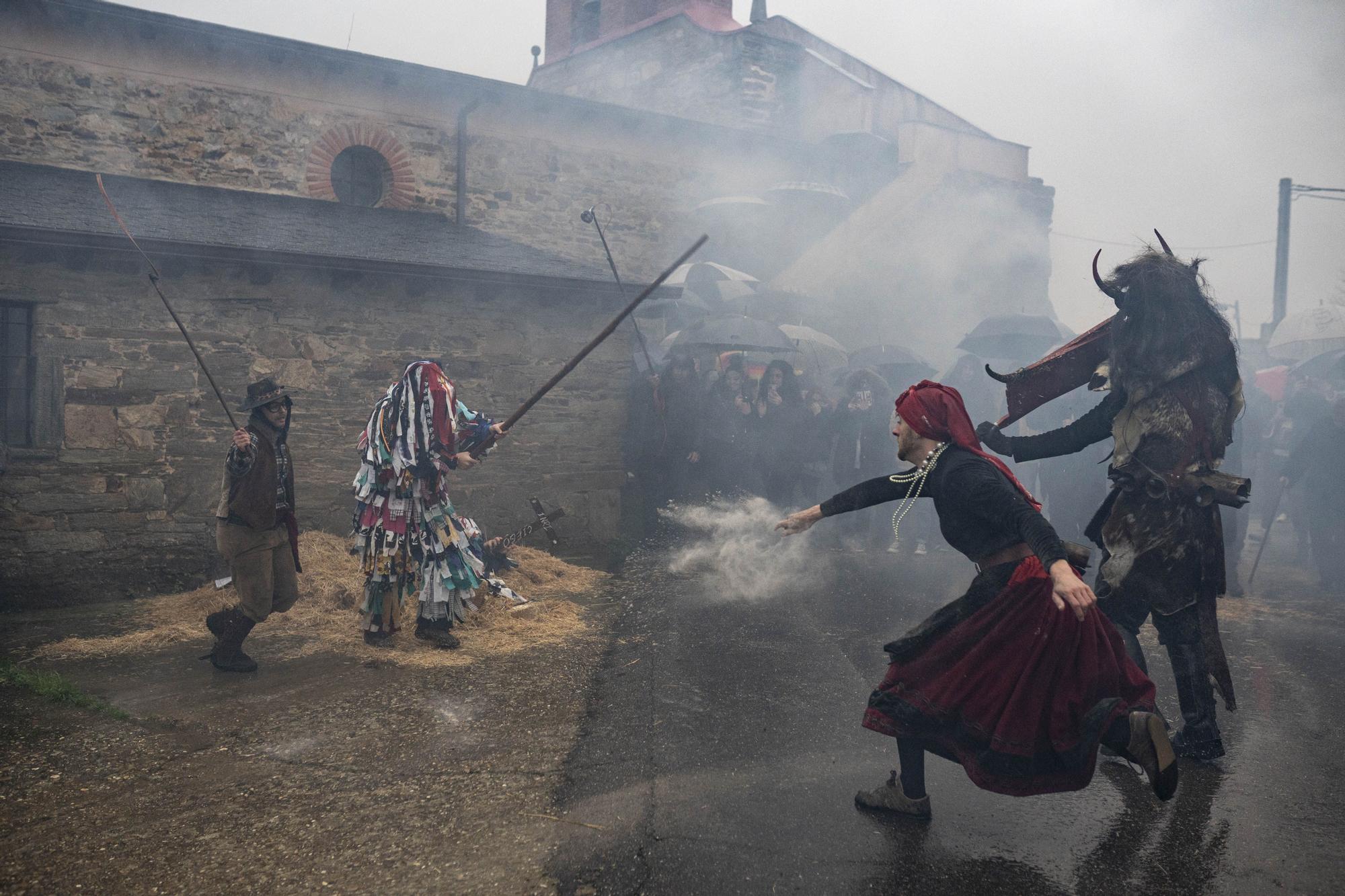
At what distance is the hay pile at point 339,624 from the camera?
605cm

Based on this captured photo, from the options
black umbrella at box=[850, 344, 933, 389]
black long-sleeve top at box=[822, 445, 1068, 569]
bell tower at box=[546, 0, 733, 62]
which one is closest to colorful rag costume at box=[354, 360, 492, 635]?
black long-sleeve top at box=[822, 445, 1068, 569]

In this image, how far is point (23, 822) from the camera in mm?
3477

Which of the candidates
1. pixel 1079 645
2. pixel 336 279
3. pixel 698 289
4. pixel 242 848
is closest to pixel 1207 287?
pixel 1079 645

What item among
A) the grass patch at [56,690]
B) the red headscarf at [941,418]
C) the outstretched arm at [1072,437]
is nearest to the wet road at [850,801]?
the red headscarf at [941,418]

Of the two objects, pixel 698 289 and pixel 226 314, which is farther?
pixel 698 289

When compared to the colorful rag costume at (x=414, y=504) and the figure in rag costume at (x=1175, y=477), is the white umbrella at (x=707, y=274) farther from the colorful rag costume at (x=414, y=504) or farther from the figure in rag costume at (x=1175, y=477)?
the figure in rag costume at (x=1175, y=477)

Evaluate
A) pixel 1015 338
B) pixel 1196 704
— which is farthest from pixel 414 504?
pixel 1015 338

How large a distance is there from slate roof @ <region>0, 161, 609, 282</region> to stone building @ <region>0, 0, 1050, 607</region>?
58 mm

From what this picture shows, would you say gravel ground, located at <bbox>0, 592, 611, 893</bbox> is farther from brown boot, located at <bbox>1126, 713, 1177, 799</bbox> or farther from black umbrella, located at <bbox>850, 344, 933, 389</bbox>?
black umbrella, located at <bbox>850, 344, 933, 389</bbox>

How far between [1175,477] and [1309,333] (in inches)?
571

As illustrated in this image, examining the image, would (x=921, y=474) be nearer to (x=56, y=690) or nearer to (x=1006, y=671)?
(x=1006, y=671)

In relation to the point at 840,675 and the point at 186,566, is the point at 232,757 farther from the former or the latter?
the point at 186,566

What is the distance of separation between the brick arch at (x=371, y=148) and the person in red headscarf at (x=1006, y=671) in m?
12.4

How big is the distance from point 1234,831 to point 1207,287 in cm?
254
